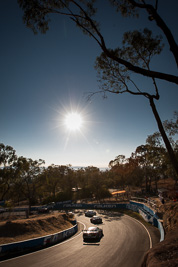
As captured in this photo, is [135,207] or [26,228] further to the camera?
[135,207]

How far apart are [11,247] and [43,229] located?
778cm

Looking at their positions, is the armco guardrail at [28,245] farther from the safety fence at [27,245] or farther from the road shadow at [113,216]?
the road shadow at [113,216]

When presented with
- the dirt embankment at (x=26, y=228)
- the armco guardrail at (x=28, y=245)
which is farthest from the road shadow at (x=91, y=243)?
the dirt embankment at (x=26, y=228)

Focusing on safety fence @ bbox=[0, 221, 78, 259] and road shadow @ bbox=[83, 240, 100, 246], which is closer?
safety fence @ bbox=[0, 221, 78, 259]

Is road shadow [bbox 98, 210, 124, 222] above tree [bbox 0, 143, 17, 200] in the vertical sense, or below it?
below

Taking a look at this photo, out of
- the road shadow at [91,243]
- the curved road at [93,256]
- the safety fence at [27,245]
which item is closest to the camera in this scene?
the curved road at [93,256]

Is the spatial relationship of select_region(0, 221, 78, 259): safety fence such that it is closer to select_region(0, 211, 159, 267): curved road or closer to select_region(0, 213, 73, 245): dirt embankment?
select_region(0, 211, 159, 267): curved road

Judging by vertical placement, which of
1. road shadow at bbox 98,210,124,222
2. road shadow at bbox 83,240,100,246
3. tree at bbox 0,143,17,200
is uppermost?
tree at bbox 0,143,17,200

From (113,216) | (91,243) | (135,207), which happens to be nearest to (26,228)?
(91,243)

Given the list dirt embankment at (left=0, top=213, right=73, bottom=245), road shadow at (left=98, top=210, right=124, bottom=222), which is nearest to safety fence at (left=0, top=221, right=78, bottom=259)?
dirt embankment at (left=0, top=213, right=73, bottom=245)

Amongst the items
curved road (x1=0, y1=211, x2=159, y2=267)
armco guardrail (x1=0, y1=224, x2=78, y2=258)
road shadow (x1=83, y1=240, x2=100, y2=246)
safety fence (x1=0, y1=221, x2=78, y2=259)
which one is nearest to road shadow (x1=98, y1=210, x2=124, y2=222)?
road shadow (x1=83, y1=240, x2=100, y2=246)

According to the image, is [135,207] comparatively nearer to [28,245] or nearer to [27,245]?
[28,245]

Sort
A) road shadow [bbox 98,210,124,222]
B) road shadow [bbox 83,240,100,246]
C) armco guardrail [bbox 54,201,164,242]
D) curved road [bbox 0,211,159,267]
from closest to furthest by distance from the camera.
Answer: curved road [bbox 0,211,159,267] < road shadow [bbox 83,240,100,246] < armco guardrail [bbox 54,201,164,242] < road shadow [bbox 98,210,124,222]

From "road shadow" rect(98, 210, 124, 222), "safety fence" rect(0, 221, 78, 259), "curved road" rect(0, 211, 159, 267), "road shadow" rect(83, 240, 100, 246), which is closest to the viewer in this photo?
"curved road" rect(0, 211, 159, 267)
